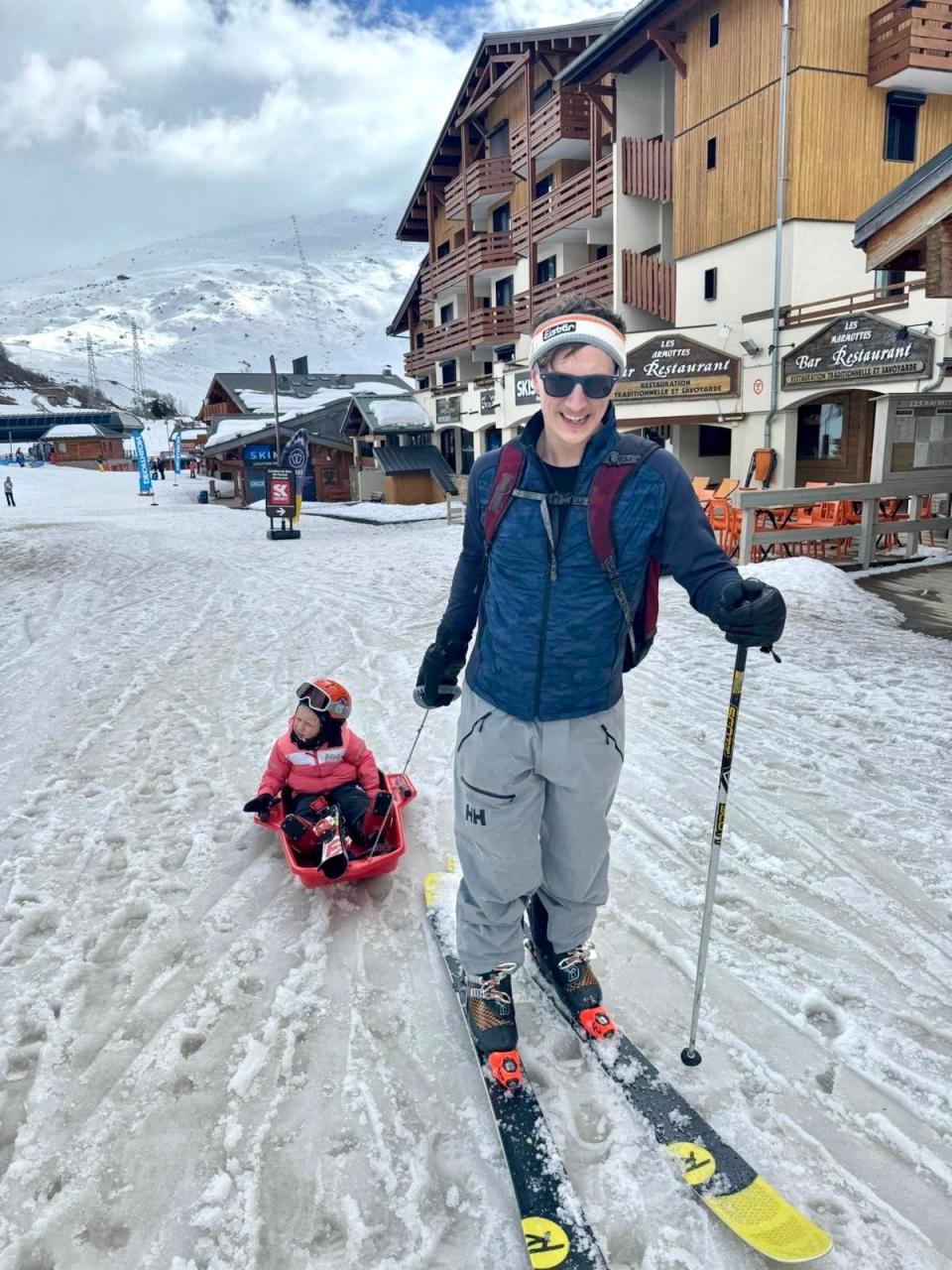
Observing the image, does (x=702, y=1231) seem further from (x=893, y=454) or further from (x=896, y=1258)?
(x=893, y=454)

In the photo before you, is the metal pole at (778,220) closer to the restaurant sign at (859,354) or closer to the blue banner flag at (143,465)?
the restaurant sign at (859,354)

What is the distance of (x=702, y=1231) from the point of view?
190 cm

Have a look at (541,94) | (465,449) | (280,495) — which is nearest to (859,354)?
(280,495)

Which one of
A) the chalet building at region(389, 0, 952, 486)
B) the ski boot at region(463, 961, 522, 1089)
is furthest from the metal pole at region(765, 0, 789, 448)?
the ski boot at region(463, 961, 522, 1089)

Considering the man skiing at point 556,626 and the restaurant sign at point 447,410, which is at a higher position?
the restaurant sign at point 447,410

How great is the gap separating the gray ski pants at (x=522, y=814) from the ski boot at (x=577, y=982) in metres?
0.22

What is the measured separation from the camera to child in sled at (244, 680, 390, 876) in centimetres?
355

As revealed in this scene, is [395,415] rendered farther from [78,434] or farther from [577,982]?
[78,434]

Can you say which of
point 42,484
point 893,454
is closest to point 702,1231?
point 893,454

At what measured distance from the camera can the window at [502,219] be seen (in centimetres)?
2591

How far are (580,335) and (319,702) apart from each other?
2146 millimetres

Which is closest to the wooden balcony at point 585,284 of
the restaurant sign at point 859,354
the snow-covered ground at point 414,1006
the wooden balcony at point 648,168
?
the wooden balcony at point 648,168

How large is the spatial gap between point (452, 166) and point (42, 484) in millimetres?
29857

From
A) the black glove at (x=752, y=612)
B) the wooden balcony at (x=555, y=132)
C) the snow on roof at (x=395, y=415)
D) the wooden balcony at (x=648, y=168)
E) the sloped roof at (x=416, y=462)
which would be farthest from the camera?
the snow on roof at (x=395, y=415)
